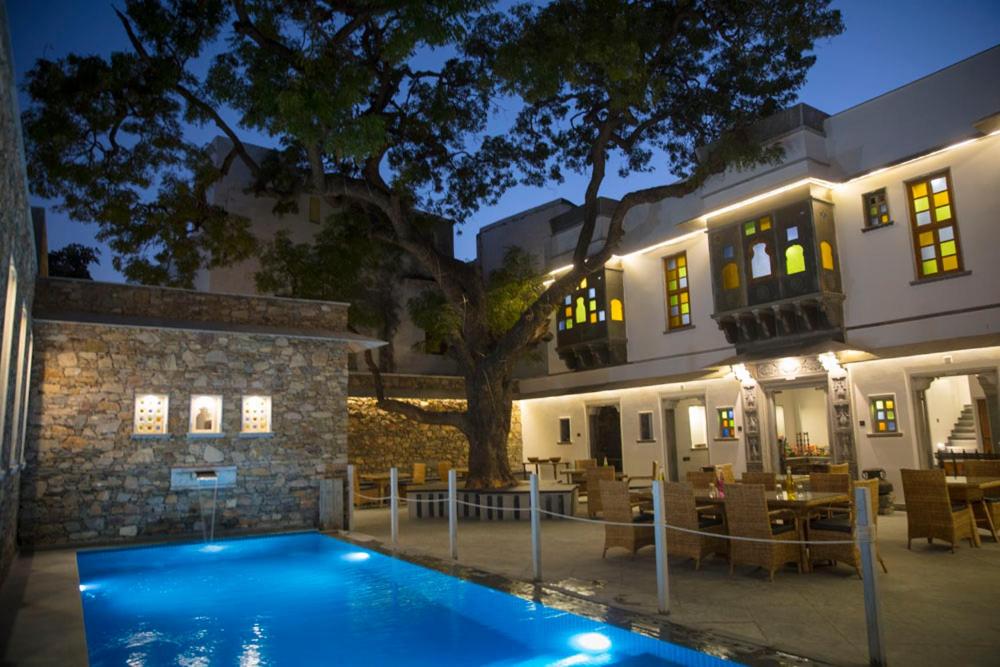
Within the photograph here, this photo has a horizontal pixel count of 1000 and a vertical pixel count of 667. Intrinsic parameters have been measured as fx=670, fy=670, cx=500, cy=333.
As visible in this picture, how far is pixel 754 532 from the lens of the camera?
6578 mm

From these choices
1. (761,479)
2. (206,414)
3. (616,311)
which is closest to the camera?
(761,479)

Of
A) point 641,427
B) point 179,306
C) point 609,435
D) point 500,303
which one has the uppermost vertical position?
point 500,303

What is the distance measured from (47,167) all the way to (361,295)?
8293mm

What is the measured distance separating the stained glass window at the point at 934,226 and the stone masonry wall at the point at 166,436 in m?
10.8

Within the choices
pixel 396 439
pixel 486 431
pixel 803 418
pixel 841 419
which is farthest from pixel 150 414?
pixel 803 418

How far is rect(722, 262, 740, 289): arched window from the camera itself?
1490cm

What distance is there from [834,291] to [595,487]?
6.53m

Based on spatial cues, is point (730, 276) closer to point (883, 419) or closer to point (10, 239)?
point (883, 419)

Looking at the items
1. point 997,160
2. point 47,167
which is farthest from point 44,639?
point 997,160

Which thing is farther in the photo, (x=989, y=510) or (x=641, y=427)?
(x=641, y=427)

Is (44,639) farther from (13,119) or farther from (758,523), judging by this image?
(758,523)

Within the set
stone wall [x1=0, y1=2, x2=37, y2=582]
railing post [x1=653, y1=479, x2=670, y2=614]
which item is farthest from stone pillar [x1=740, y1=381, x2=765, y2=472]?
stone wall [x1=0, y1=2, x2=37, y2=582]

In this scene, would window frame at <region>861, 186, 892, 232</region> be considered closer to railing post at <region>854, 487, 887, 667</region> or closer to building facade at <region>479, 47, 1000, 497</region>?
building facade at <region>479, 47, 1000, 497</region>

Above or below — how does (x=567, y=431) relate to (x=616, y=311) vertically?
below
